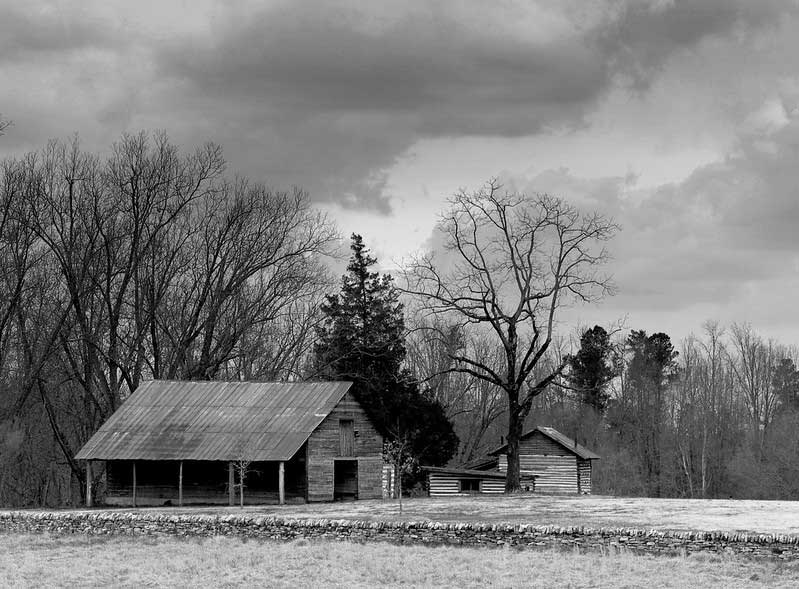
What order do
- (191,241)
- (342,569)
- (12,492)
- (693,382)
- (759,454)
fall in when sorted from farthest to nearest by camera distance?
(693,382) → (759,454) → (12,492) → (191,241) → (342,569)

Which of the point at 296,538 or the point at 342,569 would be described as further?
the point at 296,538

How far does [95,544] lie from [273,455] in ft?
38.3

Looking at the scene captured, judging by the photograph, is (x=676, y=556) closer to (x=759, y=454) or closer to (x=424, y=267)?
(x=424, y=267)

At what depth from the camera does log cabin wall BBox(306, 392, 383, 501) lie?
153 ft

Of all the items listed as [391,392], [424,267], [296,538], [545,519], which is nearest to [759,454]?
[391,392]

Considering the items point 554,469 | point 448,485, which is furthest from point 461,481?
point 554,469

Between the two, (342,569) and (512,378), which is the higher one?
(512,378)

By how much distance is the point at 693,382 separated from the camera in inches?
3593

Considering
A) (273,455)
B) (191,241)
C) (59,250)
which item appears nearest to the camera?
(273,455)

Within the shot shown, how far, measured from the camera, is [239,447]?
45.3m

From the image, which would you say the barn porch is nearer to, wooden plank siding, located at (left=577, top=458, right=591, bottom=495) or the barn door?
the barn door

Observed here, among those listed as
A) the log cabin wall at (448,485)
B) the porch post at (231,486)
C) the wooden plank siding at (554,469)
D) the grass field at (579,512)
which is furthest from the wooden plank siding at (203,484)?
the wooden plank siding at (554,469)

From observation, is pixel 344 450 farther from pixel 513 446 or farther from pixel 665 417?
pixel 665 417

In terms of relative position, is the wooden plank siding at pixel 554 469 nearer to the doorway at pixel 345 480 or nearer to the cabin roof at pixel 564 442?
the cabin roof at pixel 564 442
